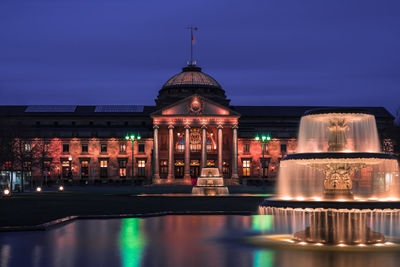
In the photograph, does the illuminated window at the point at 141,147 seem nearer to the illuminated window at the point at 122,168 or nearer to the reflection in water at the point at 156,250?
the illuminated window at the point at 122,168

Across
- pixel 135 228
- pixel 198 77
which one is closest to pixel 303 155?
pixel 135 228

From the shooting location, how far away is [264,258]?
45.5ft

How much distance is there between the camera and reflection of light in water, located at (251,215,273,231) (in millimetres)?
21166

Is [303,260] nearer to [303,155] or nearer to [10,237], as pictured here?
[303,155]

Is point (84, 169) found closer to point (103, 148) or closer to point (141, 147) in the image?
point (103, 148)

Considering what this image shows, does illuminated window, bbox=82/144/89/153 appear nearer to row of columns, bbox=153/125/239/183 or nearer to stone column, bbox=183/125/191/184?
row of columns, bbox=153/125/239/183

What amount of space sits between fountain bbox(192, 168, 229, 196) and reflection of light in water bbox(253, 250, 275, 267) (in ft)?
122

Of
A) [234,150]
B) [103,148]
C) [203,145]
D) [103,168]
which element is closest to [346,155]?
[203,145]

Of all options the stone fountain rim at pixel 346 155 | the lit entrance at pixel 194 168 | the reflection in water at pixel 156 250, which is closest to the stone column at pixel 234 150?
the lit entrance at pixel 194 168

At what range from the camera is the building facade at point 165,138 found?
98.9m

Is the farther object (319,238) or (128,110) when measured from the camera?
(128,110)

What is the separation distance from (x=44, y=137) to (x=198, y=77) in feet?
113

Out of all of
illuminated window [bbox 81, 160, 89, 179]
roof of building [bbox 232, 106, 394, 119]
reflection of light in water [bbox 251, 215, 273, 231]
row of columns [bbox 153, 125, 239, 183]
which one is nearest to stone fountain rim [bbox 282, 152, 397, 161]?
reflection of light in water [bbox 251, 215, 273, 231]

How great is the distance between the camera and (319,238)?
1711cm
